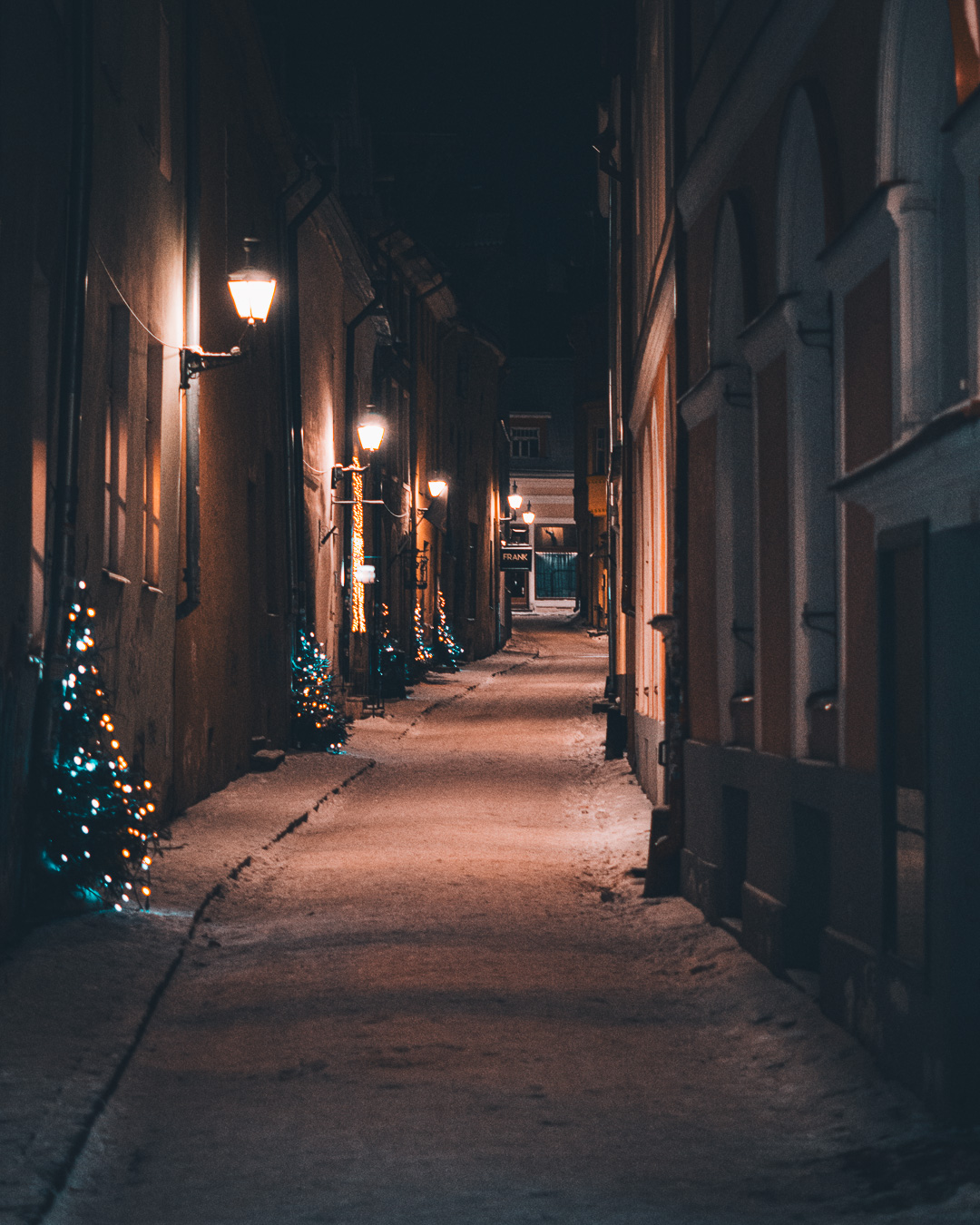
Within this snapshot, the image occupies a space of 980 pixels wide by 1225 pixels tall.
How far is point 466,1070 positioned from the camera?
556cm

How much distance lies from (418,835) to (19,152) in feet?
20.4

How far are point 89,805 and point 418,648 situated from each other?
2487cm

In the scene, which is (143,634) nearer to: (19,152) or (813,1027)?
(19,152)

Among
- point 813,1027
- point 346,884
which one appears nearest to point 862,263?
point 813,1027

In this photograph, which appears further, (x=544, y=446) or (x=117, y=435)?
(x=544, y=446)

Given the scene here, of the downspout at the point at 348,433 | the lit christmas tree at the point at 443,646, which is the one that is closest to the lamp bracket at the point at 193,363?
the downspout at the point at 348,433

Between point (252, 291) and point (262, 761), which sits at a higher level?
point (252, 291)

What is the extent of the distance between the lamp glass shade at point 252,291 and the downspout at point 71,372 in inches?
120

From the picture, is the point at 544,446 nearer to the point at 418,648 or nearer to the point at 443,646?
the point at 443,646

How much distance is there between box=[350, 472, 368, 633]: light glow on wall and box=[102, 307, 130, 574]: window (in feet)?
42.7

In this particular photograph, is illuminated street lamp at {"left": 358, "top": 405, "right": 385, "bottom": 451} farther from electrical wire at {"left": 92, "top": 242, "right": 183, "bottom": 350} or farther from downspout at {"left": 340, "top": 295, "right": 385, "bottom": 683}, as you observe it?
electrical wire at {"left": 92, "top": 242, "right": 183, "bottom": 350}

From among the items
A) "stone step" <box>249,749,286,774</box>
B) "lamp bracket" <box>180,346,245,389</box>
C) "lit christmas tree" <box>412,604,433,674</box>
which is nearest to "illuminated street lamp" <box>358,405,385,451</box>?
"stone step" <box>249,749,286,774</box>

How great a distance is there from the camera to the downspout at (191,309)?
12.8m

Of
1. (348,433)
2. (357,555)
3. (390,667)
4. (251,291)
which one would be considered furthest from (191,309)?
(390,667)
